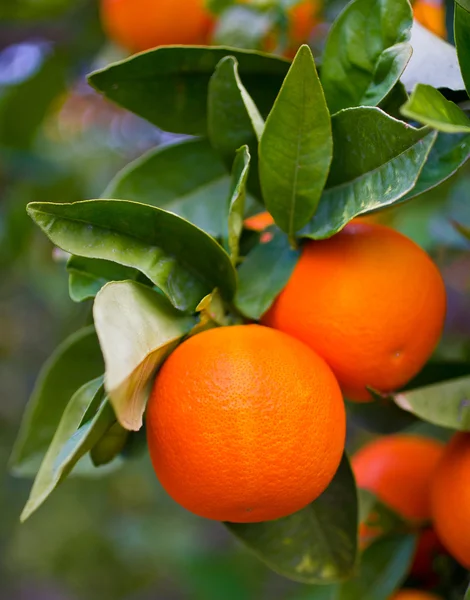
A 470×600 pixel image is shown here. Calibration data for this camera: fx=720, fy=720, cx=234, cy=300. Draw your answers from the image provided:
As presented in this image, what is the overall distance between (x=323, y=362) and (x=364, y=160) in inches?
6.3

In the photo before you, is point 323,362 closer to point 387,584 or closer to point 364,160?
point 364,160

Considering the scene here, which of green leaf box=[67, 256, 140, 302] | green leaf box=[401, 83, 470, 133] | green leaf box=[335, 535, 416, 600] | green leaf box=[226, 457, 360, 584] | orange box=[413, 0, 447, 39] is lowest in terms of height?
green leaf box=[335, 535, 416, 600]

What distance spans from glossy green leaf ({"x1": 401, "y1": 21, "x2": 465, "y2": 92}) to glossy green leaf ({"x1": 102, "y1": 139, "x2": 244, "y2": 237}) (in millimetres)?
221

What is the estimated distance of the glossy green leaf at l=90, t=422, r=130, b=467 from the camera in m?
0.57

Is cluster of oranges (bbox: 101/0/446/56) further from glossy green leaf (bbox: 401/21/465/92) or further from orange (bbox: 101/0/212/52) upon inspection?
glossy green leaf (bbox: 401/21/465/92)

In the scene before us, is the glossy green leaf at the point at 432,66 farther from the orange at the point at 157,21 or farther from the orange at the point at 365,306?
the orange at the point at 157,21

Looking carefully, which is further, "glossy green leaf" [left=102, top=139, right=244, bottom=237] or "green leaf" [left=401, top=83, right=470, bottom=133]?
"glossy green leaf" [left=102, top=139, right=244, bottom=237]

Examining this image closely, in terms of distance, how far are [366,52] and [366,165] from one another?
0.38ft

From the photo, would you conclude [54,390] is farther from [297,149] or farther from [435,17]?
[435,17]

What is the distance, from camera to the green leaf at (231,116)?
0.61 meters

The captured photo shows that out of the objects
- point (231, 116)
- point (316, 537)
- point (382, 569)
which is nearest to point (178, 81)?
point (231, 116)

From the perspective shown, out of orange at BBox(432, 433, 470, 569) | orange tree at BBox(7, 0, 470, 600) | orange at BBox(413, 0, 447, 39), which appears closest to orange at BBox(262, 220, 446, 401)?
orange tree at BBox(7, 0, 470, 600)

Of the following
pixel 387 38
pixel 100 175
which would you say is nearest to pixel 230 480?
pixel 387 38

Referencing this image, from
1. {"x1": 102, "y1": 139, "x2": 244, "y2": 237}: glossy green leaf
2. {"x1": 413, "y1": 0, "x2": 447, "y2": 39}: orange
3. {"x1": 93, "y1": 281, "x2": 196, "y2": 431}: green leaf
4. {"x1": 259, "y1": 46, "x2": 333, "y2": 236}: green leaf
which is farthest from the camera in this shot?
{"x1": 413, "y1": 0, "x2": 447, "y2": 39}: orange
